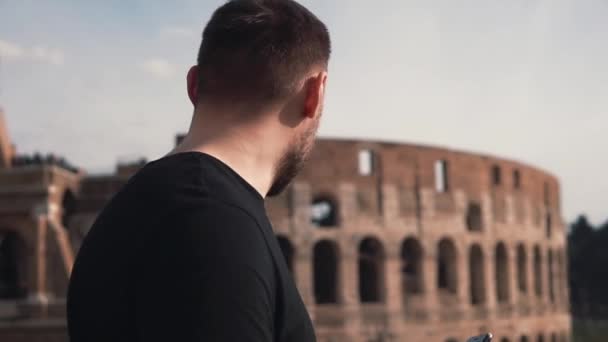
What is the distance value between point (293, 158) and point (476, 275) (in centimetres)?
2584

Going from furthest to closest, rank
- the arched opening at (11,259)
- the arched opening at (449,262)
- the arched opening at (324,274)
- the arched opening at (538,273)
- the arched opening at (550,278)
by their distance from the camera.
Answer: the arched opening at (550,278)
the arched opening at (538,273)
the arched opening at (449,262)
the arched opening at (324,274)
the arched opening at (11,259)

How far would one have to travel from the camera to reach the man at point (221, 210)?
1205 mm

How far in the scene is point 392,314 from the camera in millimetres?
23172

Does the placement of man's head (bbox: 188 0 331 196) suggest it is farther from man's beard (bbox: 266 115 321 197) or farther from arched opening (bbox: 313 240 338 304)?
arched opening (bbox: 313 240 338 304)

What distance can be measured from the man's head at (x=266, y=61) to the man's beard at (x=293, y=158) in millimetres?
23

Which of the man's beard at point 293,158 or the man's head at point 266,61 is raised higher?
the man's head at point 266,61

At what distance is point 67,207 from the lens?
2234 cm

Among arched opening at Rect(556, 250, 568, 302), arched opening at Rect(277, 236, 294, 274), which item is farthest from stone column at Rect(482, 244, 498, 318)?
arched opening at Rect(277, 236, 294, 274)

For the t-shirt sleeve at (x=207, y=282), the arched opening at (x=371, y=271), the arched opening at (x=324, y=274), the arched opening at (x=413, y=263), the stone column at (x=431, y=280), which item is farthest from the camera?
the arched opening at (x=324, y=274)

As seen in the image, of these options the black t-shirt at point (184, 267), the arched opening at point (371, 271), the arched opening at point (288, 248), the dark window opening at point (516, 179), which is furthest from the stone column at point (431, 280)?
the black t-shirt at point (184, 267)

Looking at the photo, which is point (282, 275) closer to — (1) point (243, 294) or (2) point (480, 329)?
(1) point (243, 294)

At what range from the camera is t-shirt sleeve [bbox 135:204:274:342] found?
118 centimetres

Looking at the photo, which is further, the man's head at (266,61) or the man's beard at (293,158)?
the man's beard at (293,158)

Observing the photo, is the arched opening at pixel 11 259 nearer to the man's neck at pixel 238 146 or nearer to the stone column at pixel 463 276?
the stone column at pixel 463 276
